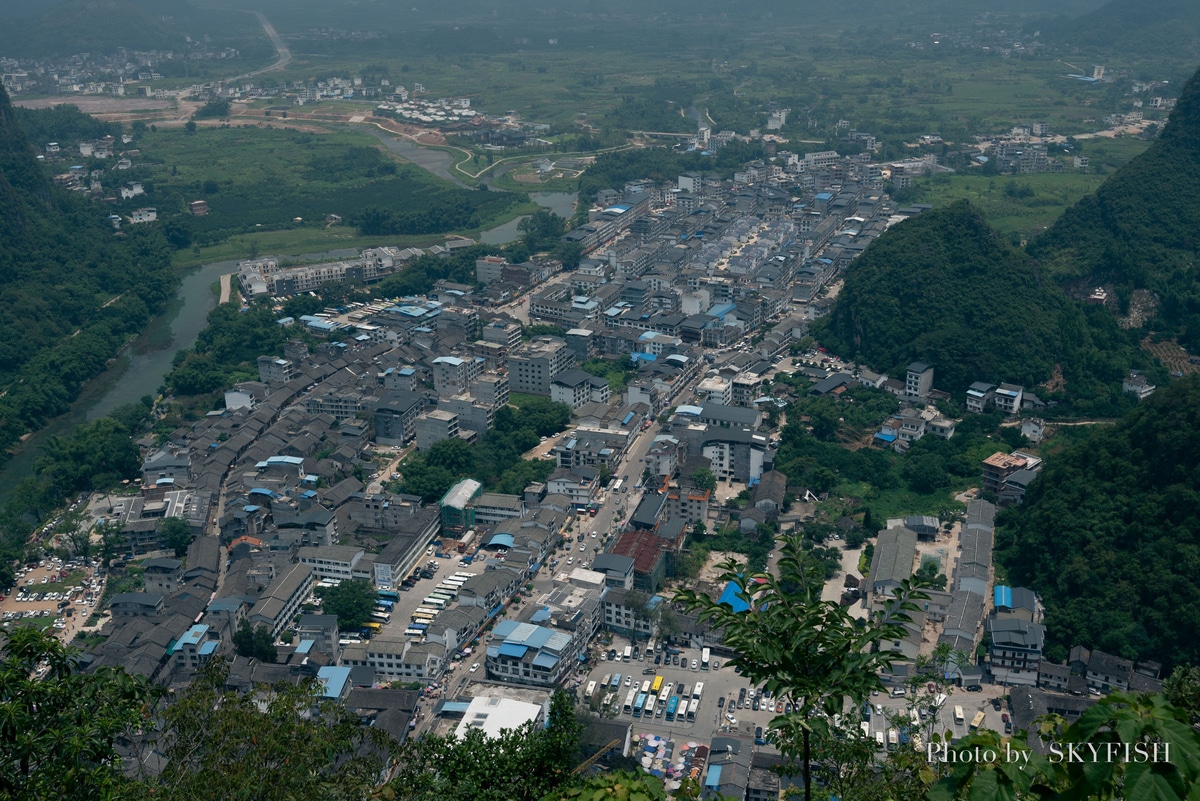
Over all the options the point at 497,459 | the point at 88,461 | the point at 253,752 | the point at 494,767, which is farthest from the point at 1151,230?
the point at 253,752

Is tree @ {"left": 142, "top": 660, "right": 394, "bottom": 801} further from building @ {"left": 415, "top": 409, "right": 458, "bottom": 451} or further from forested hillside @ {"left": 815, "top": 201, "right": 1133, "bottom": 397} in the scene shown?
forested hillside @ {"left": 815, "top": 201, "right": 1133, "bottom": 397}

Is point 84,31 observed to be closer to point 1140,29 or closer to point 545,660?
point 1140,29

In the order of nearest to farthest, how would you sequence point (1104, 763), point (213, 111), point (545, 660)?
point (1104, 763)
point (545, 660)
point (213, 111)

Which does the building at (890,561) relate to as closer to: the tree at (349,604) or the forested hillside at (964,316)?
the forested hillside at (964,316)

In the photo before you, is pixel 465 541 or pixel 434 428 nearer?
pixel 465 541

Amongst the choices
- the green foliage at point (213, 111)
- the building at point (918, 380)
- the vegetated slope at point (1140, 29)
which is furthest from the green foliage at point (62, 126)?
the vegetated slope at point (1140, 29)

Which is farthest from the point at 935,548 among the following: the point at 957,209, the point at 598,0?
the point at 598,0

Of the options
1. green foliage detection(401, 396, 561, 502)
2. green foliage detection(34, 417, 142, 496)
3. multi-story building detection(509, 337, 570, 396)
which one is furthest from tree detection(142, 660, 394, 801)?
multi-story building detection(509, 337, 570, 396)
